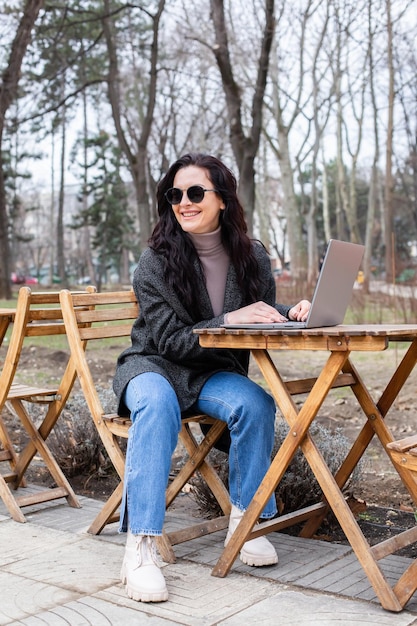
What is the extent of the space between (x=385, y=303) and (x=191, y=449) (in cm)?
1032

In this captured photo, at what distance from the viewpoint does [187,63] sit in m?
24.7

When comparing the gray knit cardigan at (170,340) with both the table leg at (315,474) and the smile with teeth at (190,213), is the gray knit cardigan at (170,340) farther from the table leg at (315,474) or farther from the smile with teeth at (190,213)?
the table leg at (315,474)

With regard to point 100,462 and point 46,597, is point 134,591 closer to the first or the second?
point 46,597

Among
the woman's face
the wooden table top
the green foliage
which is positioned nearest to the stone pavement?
the wooden table top

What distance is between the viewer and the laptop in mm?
2949

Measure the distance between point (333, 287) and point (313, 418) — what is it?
50cm

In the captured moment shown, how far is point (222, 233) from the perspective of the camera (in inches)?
146

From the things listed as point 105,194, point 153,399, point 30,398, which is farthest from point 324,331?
point 105,194

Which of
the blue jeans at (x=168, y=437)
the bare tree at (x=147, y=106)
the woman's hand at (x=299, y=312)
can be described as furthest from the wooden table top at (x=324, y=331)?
the bare tree at (x=147, y=106)

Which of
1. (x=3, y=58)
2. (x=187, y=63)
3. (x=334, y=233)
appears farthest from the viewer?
(x=334, y=233)

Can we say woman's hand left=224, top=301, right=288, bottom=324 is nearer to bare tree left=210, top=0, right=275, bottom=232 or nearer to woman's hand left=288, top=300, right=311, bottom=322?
woman's hand left=288, top=300, right=311, bottom=322

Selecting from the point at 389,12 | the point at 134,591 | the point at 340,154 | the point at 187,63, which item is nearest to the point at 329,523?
the point at 134,591

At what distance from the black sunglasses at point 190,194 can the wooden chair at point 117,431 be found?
25.0 inches

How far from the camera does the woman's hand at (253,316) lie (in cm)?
323
